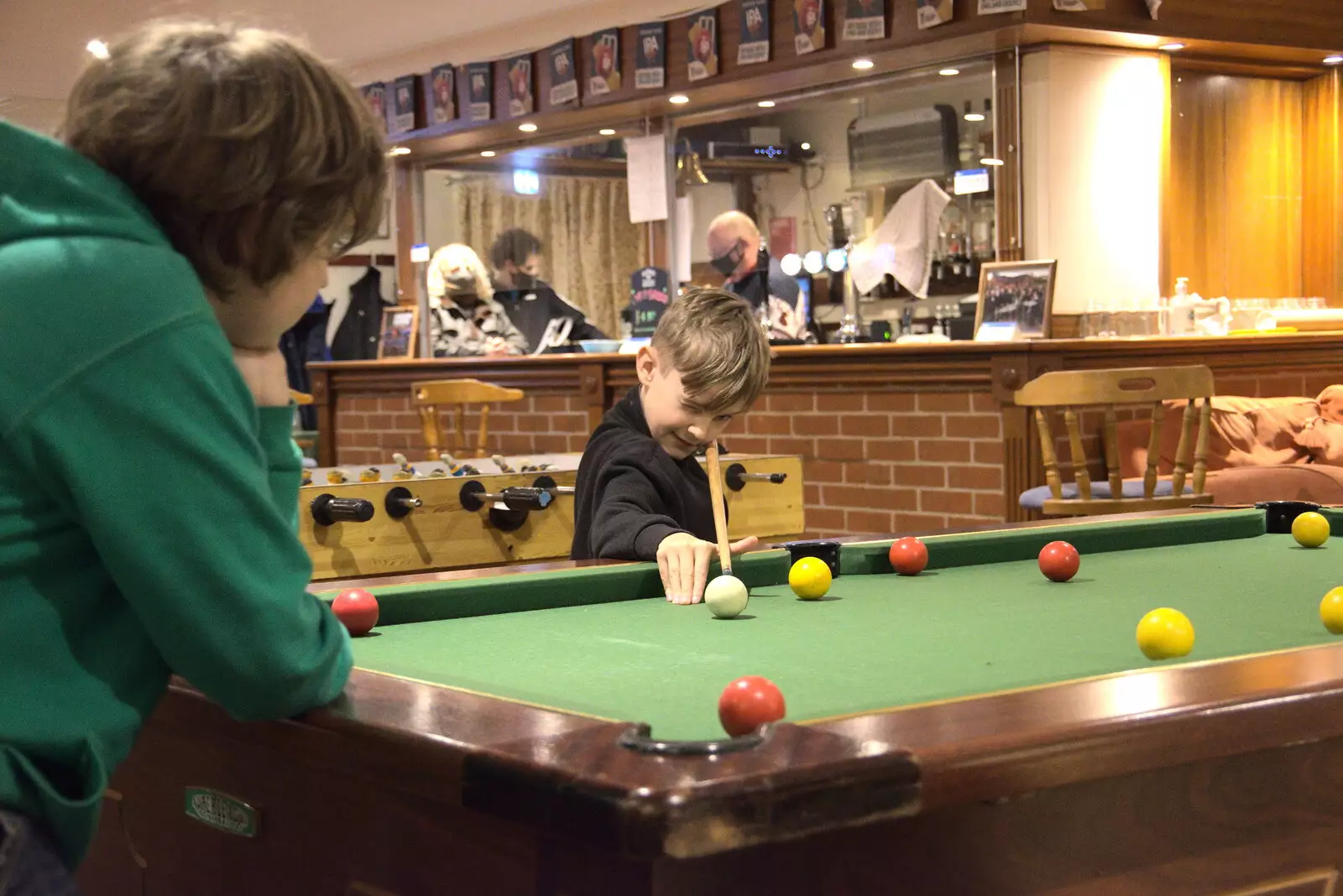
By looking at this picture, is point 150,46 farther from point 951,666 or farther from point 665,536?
point 665,536

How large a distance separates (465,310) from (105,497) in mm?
8260

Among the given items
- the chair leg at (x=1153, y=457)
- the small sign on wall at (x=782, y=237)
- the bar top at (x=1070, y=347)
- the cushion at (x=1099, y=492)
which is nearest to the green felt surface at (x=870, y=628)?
the chair leg at (x=1153, y=457)

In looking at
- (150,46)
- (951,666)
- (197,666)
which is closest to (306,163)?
(150,46)

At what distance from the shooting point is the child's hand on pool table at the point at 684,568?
7.08 ft

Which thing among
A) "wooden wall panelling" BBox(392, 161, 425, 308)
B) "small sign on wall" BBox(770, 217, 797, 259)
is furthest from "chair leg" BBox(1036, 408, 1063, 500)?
"wooden wall panelling" BBox(392, 161, 425, 308)

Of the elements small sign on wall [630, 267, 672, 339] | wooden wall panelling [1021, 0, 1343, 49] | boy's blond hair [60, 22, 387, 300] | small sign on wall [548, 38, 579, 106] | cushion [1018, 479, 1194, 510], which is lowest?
cushion [1018, 479, 1194, 510]

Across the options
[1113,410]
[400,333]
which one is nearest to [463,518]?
[1113,410]

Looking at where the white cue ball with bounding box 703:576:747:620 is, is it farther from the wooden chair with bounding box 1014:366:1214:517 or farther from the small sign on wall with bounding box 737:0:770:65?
the small sign on wall with bounding box 737:0:770:65

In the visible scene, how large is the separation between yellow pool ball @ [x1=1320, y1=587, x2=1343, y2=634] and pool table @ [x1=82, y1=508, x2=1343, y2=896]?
0.07 feet

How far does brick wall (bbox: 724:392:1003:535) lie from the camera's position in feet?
18.6

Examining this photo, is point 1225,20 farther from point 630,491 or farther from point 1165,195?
point 630,491

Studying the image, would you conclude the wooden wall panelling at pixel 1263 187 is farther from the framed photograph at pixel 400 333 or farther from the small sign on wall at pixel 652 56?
the framed photograph at pixel 400 333

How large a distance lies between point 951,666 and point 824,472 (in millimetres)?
4803

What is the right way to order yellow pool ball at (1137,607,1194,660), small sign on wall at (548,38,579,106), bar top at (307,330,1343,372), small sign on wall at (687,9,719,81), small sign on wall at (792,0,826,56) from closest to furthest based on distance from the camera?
yellow pool ball at (1137,607,1194,660)
bar top at (307,330,1343,372)
small sign on wall at (792,0,826,56)
small sign on wall at (687,9,719,81)
small sign on wall at (548,38,579,106)
